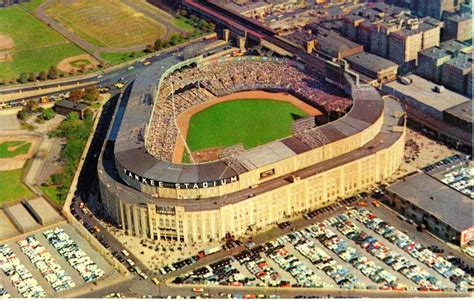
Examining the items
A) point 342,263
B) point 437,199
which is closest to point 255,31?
point 437,199

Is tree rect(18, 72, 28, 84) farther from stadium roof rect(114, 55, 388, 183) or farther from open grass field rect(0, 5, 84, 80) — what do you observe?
stadium roof rect(114, 55, 388, 183)

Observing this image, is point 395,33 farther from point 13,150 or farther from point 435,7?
point 13,150

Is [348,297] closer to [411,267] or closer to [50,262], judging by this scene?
[411,267]

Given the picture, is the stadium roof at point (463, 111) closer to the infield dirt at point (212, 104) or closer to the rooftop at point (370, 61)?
the rooftop at point (370, 61)

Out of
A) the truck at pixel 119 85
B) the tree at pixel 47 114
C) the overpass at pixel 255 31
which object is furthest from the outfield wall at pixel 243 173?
the truck at pixel 119 85

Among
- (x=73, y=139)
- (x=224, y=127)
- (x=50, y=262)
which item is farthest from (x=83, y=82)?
(x=50, y=262)

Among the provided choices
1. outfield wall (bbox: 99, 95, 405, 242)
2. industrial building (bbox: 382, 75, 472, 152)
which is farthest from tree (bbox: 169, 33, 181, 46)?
outfield wall (bbox: 99, 95, 405, 242)
